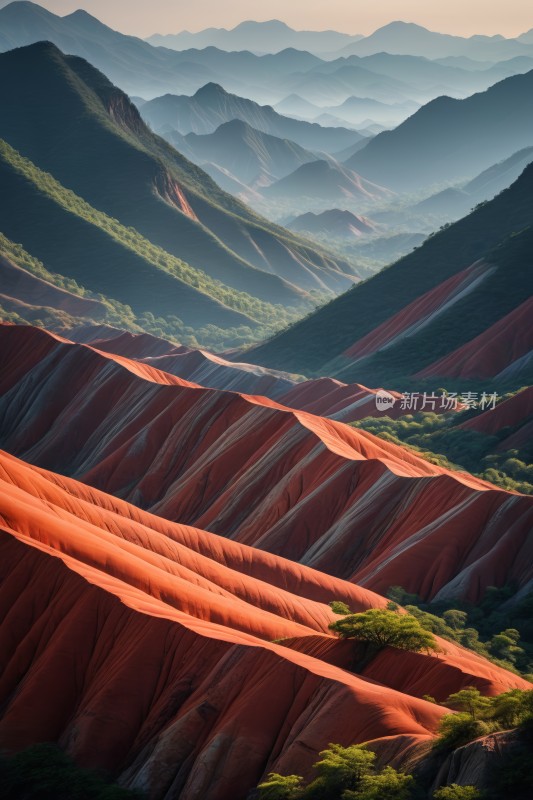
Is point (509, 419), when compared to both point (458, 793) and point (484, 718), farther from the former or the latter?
point (458, 793)

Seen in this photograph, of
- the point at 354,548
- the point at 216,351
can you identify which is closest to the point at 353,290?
the point at 216,351

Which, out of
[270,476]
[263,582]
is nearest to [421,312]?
[270,476]

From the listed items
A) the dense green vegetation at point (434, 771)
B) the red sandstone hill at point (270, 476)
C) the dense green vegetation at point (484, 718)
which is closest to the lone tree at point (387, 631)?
the dense green vegetation at point (484, 718)

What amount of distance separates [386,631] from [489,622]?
17.7 m

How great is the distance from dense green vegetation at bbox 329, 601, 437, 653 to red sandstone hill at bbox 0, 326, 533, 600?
19.1 metres

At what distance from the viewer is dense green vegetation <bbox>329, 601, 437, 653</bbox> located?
1487 inches

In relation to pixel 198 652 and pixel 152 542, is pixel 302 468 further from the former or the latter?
pixel 198 652

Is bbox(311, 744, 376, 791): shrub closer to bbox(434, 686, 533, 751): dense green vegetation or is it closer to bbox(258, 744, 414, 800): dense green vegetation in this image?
bbox(258, 744, 414, 800): dense green vegetation

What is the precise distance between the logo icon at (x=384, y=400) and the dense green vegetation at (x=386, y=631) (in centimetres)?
6976

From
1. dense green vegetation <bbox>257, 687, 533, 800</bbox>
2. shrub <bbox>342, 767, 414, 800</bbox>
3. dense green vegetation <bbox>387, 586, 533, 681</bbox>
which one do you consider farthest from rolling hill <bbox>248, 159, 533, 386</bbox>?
shrub <bbox>342, 767, 414, 800</bbox>

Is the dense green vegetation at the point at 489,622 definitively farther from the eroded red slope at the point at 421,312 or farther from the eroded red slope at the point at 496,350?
the eroded red slope at the point at 421,312

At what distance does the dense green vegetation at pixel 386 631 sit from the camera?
124 feet

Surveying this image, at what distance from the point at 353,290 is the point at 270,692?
14330 cm

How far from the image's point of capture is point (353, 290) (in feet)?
570
